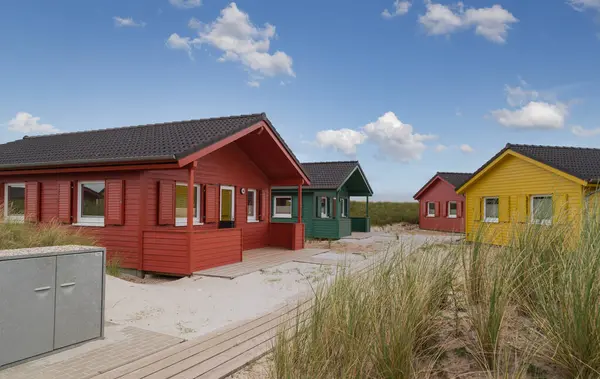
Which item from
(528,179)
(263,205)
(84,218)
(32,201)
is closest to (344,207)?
(263,205)

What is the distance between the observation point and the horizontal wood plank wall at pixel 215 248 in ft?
30.1

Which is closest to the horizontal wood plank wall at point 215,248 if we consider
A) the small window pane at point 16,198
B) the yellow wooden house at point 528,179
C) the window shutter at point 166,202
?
the window shutter at point 166,202

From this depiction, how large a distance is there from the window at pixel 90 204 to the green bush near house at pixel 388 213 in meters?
23.8

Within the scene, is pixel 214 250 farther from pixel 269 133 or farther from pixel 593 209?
pixel 593 209

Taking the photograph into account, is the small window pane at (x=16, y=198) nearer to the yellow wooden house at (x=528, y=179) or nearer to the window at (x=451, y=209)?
the yellow wooden house at (x=528, y=179)

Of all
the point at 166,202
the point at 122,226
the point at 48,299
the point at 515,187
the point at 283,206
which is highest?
the point at 515,187

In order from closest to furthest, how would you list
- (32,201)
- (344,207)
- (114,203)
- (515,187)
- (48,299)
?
(48,299) → (114,203) → (32,201) → (515,187) → (344,207)

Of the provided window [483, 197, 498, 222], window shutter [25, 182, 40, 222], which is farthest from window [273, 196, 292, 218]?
window shutter [25, 182, 40, 222]

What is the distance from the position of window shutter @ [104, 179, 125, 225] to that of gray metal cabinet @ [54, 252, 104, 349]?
5.68 metres

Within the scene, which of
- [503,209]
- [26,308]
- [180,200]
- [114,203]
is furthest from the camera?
[503,209]

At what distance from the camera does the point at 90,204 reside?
→ 1087 centimetres

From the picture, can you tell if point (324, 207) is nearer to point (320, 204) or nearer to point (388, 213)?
point (320, 204)

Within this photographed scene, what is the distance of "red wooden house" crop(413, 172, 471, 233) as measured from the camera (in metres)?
26.8

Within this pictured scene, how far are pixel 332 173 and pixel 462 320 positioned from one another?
18131 mm
